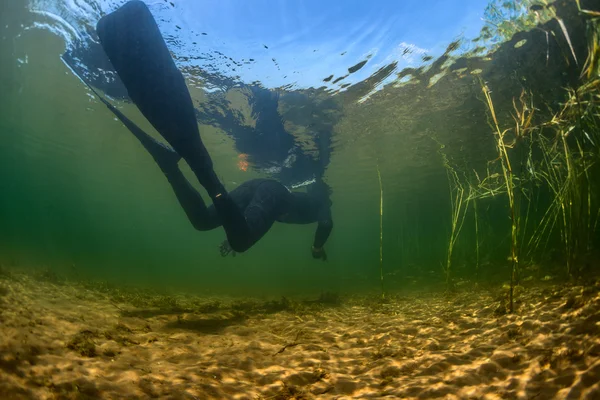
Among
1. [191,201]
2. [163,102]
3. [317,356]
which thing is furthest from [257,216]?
[317,356]

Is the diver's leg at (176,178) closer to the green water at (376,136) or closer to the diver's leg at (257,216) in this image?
the diver's leg at (257,216)

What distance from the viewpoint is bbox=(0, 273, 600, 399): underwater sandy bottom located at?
189 cm

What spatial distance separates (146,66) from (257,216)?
11.0 ft

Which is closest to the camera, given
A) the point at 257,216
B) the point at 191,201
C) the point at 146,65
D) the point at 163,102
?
the point at 146,65

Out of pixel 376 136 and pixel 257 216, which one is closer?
pixel 257 216

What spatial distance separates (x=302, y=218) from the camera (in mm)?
9789

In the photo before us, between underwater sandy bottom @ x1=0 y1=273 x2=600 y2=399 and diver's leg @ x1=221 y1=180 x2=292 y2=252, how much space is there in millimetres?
1724

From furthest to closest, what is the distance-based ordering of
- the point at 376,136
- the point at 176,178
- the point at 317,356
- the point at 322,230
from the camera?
the point at 376,136 < the point at 322,230 < the point at 176,178 < the point at 317,356

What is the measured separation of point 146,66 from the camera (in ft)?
11.0

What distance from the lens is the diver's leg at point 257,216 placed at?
16.8 feet

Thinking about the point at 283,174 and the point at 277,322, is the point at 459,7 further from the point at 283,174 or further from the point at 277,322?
the point at 283,174

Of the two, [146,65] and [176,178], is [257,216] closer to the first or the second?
[176,178]

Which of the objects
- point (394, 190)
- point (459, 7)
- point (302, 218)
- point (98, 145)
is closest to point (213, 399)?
point (302, 218)

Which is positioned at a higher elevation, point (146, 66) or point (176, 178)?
point (146, 66)
